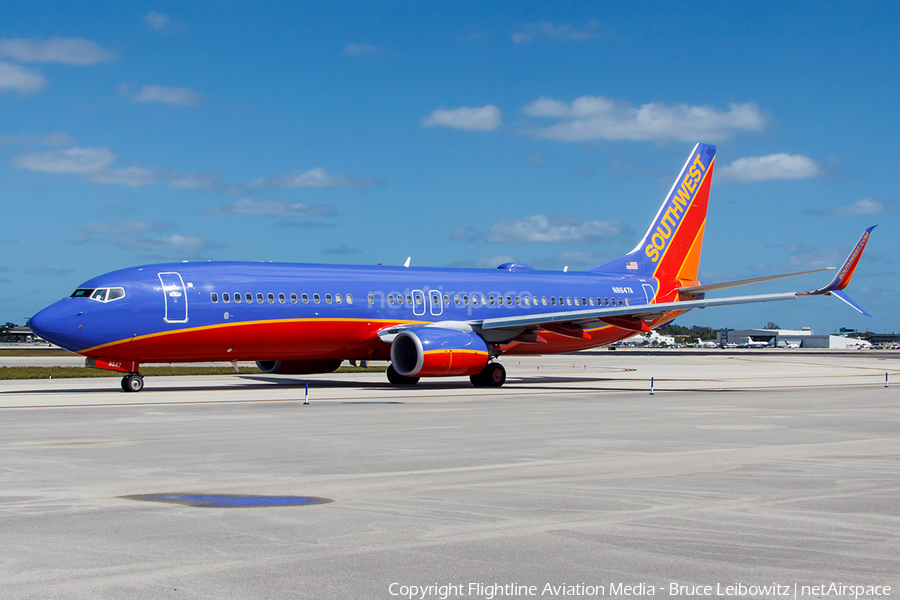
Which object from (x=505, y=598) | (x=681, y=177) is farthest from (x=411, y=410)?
(x=681, y=177)

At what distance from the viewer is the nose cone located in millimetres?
26953

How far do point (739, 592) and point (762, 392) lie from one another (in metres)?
25.7

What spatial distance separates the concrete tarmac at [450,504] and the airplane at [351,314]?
6748mm

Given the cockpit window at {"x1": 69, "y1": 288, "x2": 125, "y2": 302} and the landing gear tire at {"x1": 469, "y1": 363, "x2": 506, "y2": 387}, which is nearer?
the cockpit window at {"x1": 69, "y1": 288, "x2": 125, "y2": 302}

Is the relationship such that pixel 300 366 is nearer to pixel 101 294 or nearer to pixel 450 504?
pixel 101 294

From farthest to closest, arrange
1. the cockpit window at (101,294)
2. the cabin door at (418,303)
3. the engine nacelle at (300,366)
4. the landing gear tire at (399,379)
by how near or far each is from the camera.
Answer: the engine nacelle at (300,366)
the landing gear tire at (399,379)
the cabin door at (418,303)
the cockpit window at (101,294)

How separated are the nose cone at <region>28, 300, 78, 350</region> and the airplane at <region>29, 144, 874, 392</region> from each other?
40mm

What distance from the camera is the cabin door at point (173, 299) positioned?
2845 cm

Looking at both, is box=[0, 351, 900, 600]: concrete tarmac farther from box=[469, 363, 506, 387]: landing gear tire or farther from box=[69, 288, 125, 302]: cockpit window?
box=[469, 363, 506, 387]: landing gear tire

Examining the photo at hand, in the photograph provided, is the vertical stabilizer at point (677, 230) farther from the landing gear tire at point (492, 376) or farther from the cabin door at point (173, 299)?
the cabin door at point (173, 299)

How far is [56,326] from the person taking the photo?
27.0 m

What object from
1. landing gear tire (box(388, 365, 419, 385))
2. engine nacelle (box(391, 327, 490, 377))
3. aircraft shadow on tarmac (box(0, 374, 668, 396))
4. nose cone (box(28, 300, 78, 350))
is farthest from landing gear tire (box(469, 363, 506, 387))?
nose cone (box(28, 300, 78, 350))

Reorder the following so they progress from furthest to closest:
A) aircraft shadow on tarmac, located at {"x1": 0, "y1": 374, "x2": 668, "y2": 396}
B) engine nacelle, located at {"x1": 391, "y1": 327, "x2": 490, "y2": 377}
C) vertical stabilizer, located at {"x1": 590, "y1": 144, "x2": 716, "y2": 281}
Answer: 1. vertical stabilizer, located at {"x1": 590, "y1": 144, "x2": 716, "y2": 281}
2. engine nacelle, located at {"x1": 391, "y1": 327, "x2": 490, "y2": 377}
3. aircraft shadow on tarmac, located at {"x1": 0, "y1": 374, "x2": 668, "y2": 396}

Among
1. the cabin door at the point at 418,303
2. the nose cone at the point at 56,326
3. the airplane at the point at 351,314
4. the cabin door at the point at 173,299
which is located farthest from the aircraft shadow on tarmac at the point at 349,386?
the cabin door at the point at 418,303
